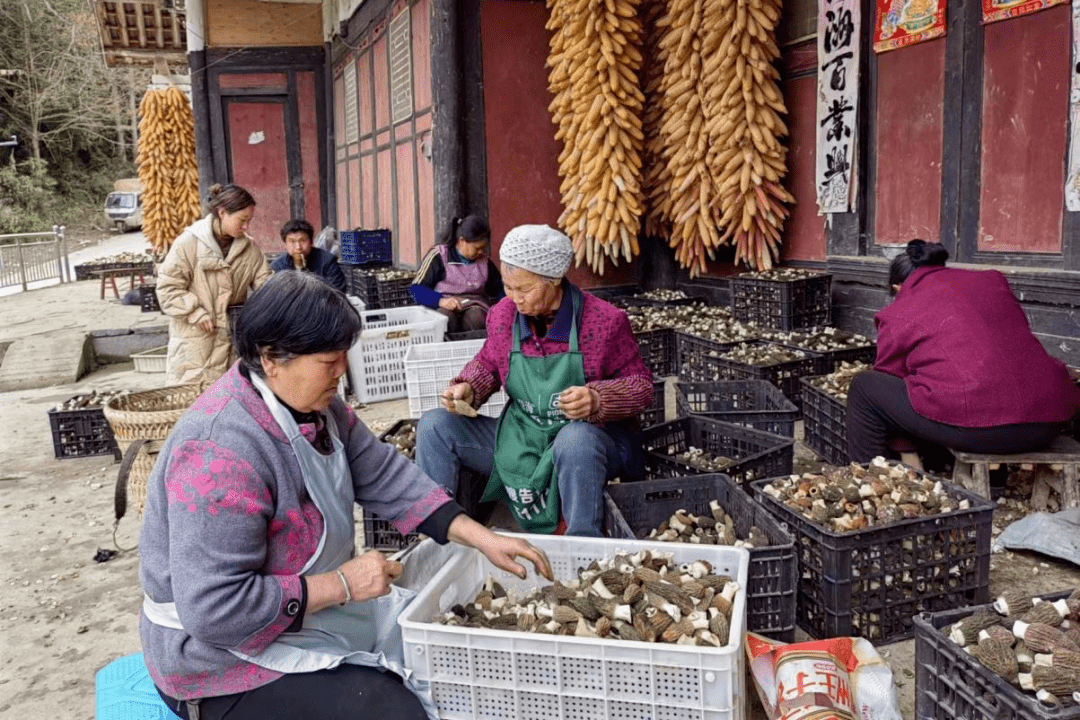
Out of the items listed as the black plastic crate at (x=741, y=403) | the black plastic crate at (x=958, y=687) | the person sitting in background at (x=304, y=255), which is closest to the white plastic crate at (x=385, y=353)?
the person sitting in background at (x=304, y=255)

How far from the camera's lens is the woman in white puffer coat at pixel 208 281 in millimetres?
5113

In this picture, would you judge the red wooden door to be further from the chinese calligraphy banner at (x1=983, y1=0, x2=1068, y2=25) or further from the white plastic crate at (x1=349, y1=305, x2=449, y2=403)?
the chinese calligraphy banner at (x1=983, y1=0, x2=1068, y2=25)

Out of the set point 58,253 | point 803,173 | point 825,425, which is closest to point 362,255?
point 803,173

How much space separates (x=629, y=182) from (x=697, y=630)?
4951 mm

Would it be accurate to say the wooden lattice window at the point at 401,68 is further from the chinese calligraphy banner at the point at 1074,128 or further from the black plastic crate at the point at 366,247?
the chinese calligraphy banner at the point at 1074,128

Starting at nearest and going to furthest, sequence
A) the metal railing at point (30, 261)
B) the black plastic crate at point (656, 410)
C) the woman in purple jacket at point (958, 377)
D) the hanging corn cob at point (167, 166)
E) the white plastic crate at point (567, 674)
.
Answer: the white plastic crate at point (567, 674) < the woman in purple jacket at point (958, 377) < the black plastic crate at point (656, 410) < the hanging corn cob at point (167, 166) < the metal railing at point (30, 261)

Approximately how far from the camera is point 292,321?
5.59 ft

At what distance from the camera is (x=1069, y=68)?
161 inches

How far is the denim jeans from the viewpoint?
2.77 meters

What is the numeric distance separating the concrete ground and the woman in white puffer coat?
2.67ft

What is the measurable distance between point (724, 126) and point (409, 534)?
12.7 ft

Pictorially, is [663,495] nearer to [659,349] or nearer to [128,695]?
[128,695]

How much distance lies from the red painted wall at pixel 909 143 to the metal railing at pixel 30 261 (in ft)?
53.5

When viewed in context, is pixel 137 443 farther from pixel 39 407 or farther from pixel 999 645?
→ pixel 39 407
